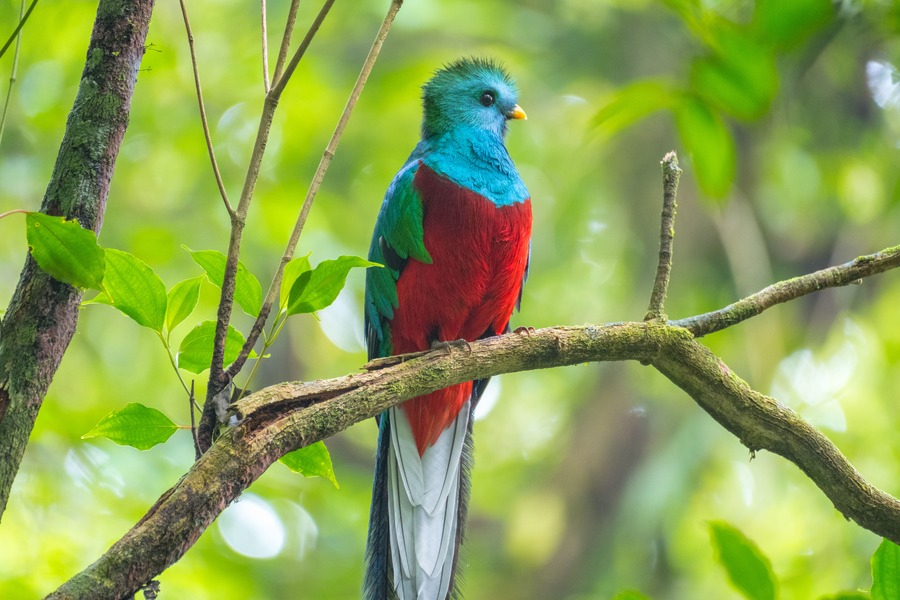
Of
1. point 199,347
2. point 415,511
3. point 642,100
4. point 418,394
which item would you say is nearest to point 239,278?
point 199,347

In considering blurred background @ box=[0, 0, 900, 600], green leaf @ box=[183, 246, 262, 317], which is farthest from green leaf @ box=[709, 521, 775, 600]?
blurred background @ box=[0, 0, 900, 600]

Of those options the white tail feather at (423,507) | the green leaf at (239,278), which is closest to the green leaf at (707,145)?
the green leaf at (239,278)

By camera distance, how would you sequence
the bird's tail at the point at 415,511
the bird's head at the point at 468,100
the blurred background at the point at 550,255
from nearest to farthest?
the bird's tail at the point at 415,511
the bird's head at the point at 468,100
the blurred background at the point at 550,255

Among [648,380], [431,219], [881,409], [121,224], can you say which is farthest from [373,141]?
[881,409]

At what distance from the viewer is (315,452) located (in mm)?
2064

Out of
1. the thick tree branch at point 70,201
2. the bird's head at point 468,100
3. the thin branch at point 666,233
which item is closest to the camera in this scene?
the thick tree branch at point 70,201

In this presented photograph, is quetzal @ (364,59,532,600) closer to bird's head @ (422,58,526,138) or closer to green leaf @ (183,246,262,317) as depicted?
bird's head @ (422,58,526,138)

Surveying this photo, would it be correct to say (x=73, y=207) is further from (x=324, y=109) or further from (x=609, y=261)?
(x=609, y=261)

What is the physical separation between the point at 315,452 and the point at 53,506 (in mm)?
4419

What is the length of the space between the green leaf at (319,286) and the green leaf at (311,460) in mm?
370

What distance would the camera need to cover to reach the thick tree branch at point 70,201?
5.66 ft

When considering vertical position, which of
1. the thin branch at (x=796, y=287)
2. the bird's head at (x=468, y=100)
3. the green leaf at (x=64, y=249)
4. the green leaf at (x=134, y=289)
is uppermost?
the bird's head at (x=468, y=100)

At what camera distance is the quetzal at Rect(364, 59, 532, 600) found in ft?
11.3

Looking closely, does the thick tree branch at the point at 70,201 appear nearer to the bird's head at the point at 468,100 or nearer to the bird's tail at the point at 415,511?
the bird's tail at the point at 415,511
